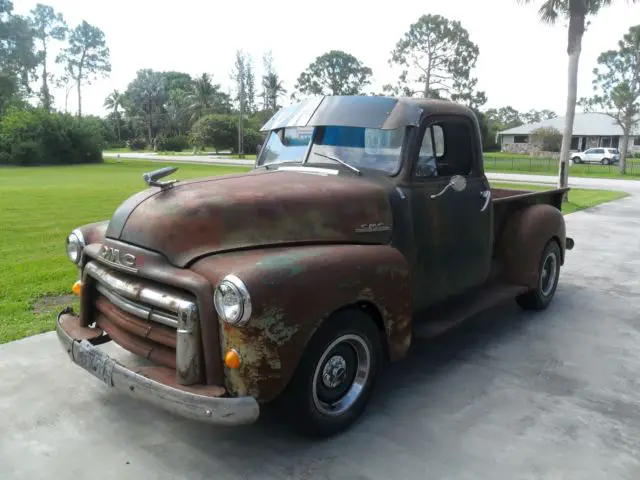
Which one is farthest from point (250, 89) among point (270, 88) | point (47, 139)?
point (47, 139)

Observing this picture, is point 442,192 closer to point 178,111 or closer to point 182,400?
point 182,400

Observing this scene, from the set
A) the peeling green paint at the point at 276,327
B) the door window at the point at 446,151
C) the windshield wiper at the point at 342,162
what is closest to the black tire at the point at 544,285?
the door window at the point at 446,151

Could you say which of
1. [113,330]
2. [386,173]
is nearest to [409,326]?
[386,173]

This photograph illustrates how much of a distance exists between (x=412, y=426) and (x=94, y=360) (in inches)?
74.7

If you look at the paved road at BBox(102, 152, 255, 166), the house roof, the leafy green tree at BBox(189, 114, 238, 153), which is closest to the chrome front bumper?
the paved road at BBox(102, 152, 255, 166)

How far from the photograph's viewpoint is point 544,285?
6.00 m

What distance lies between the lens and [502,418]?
3584mm

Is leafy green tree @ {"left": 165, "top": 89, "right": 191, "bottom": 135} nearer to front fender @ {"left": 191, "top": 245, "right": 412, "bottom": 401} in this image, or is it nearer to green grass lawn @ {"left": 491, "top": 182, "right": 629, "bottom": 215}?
green grass lawn @ {"left": 491, "top": 182, "right": 629, "bottom": 215}

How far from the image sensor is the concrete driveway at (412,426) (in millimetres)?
3016

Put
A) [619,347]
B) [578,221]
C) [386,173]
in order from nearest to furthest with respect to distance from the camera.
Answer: [386,173]
[619,347]
[578,221]

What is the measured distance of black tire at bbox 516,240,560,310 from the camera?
223 inches

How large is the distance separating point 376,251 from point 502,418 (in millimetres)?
1335

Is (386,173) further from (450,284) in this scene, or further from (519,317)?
(519,317)

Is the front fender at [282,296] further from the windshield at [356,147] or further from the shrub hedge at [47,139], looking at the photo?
the shrub hedge at [47,139]
